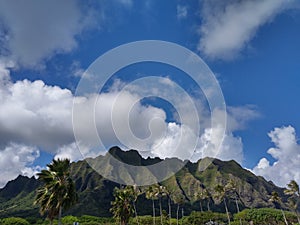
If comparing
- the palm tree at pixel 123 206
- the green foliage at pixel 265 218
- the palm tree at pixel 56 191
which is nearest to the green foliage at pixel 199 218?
the green foliage at pixel 265 218

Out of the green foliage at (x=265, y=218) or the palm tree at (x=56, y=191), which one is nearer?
the palm tree at (x=56, y=191)

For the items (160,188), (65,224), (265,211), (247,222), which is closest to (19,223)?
(65,224)

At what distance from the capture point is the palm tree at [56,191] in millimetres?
35000

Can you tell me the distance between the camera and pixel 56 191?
35.2 metres

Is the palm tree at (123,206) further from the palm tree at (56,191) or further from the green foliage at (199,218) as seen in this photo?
the green foliage at (199,218)

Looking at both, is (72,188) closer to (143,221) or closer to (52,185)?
(52,185)

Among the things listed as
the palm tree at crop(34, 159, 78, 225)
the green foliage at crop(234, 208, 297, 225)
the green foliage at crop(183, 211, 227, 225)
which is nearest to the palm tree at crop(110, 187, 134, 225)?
the palm tree at crop(34, 159, 78, 225)

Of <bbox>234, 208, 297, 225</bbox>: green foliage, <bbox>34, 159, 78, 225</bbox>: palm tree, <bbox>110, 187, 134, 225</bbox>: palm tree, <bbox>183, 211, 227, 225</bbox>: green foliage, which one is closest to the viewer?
<bbox>34, 159, 78, 225</bbox>: palm tree

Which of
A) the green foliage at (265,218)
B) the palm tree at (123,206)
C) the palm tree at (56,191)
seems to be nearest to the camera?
the palm tree at (56,191)

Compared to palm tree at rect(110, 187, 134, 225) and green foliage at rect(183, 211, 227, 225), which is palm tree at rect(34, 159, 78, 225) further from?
green foliage at rect(183, 211, 227, 225)

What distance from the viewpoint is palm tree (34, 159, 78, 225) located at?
3500 cm

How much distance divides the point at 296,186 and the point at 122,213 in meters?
63.7

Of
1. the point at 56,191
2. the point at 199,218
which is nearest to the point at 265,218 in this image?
the point at 199,218

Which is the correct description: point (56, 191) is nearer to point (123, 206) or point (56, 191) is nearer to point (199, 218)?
point (123, 206)
